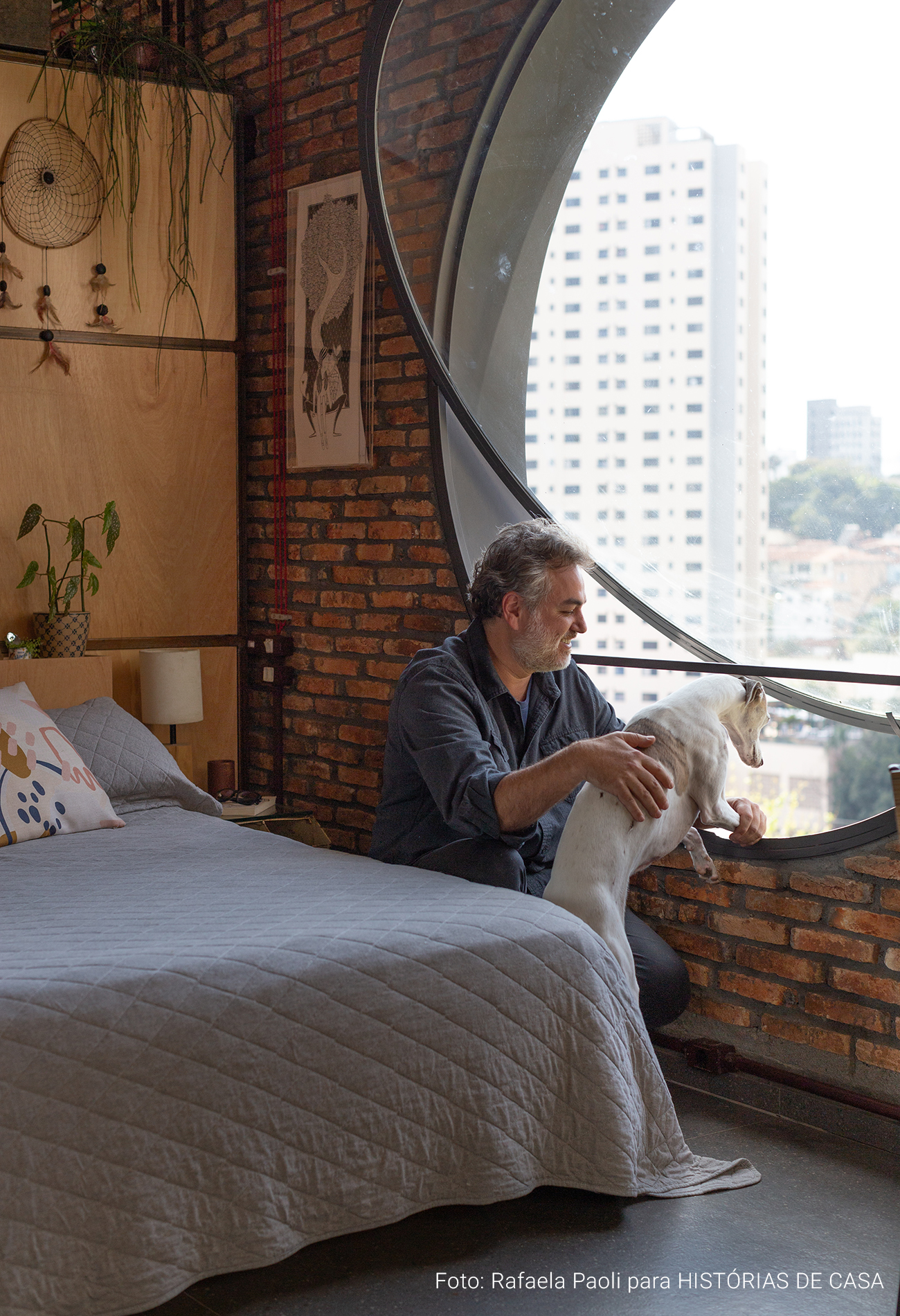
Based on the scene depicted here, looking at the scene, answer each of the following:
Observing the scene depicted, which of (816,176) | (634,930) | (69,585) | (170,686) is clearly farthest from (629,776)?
(69,585)

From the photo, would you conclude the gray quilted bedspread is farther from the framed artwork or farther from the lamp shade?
the framed artwork

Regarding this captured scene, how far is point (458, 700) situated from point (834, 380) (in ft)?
3.17

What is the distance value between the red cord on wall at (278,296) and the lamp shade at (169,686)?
0.37 metres

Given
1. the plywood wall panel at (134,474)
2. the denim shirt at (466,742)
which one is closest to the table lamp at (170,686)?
the plywood wall panel at (134,474)

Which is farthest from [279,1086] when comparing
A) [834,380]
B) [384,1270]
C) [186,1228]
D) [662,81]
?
[662,81]

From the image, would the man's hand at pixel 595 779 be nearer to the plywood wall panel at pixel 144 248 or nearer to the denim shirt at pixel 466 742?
the denim shirt at pixel 466 742

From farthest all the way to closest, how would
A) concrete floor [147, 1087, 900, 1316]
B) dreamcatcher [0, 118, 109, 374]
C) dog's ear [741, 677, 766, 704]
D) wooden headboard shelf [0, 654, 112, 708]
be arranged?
dreamcatcher [0, 118, 109, 374] < wooden headboard shelf [0, 654, 112, 708] < dog's ear [741, 677, 766, 704] < concrete floor [147, 1087, 900, 1316]

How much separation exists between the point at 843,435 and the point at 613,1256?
4.98 feet

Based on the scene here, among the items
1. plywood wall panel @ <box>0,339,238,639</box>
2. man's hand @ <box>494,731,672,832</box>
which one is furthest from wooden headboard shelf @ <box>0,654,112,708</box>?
man's hand @ <box>494,731,672,832</box>

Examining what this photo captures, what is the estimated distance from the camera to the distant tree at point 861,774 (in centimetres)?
252

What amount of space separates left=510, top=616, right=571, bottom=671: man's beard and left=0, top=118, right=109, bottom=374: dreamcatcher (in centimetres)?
200

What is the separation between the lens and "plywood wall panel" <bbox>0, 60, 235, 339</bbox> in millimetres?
3664

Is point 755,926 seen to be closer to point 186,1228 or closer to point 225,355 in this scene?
point 186,1228

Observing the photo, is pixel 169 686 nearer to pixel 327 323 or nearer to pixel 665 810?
pixel 327 323
